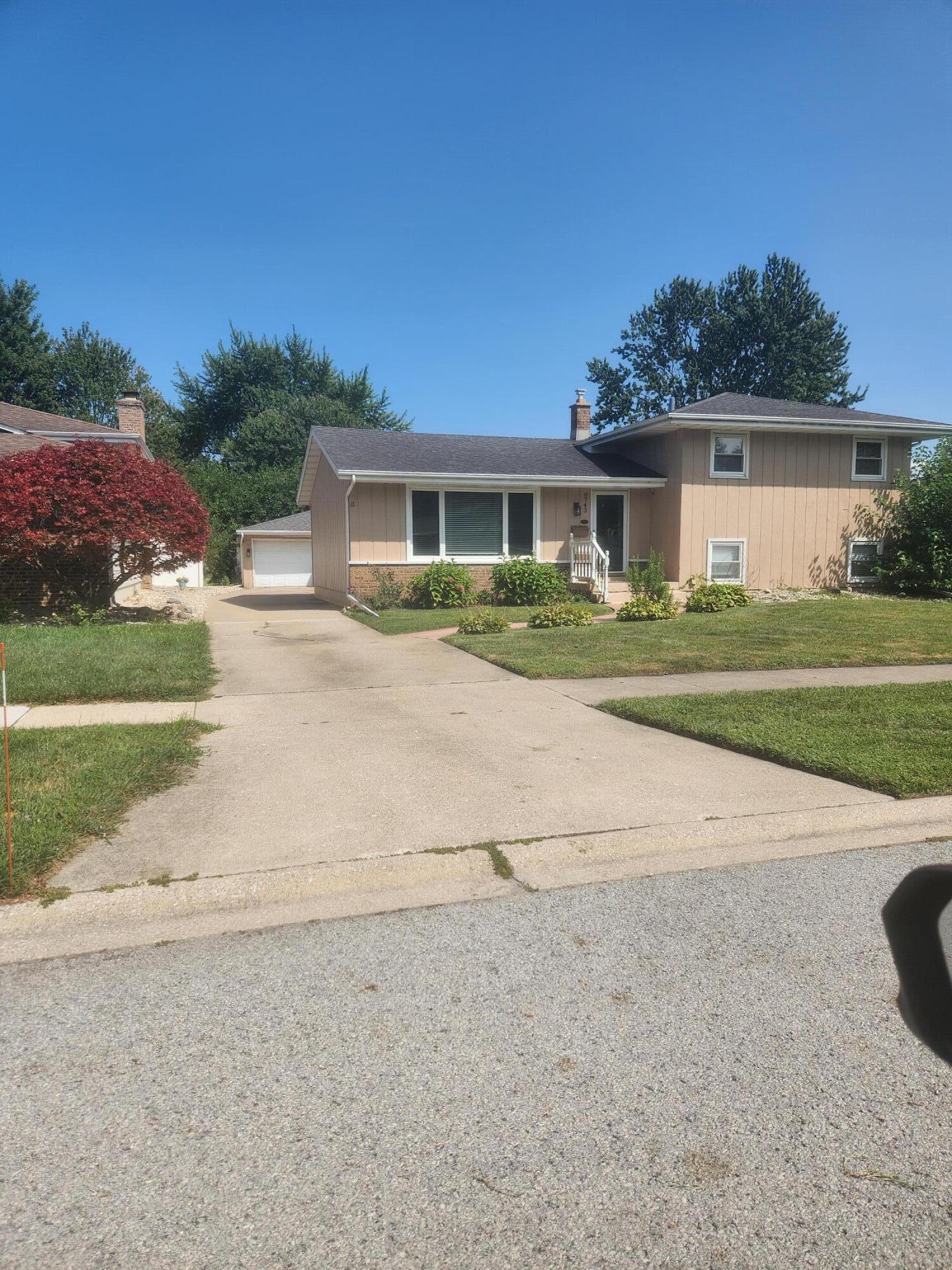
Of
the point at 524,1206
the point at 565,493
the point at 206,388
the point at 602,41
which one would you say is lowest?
the point at 524,1206

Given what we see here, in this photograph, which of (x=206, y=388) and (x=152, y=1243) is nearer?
(x=152, y=1243)

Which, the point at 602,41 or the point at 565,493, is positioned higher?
the point at 602,41

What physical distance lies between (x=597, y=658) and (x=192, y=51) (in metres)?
9.31

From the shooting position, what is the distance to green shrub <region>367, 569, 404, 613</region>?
60.2 ft

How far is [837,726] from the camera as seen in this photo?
21.1 feet

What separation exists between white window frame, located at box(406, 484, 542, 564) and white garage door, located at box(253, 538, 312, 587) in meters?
15.4

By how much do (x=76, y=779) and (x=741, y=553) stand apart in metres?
18.2

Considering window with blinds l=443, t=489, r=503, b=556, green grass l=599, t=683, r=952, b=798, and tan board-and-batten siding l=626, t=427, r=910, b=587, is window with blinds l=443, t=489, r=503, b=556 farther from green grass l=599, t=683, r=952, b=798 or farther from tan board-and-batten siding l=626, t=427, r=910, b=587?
green grass l=599, t=683, r=952, b=798

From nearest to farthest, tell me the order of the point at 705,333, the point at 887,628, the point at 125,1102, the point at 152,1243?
the point at 152,1243
the point at 125,1102
the point at 887,628
the point at 705,333

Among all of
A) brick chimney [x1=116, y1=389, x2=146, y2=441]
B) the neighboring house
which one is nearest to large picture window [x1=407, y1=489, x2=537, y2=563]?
the neighboring house

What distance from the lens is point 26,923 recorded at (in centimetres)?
330

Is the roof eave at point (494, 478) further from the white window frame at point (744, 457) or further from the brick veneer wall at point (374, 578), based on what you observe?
the brick veneer wall at point (374, 578)

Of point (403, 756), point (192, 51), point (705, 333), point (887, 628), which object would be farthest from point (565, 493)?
point (705, 333)

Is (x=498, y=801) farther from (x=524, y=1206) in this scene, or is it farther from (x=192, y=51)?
(x=192, y=51)
